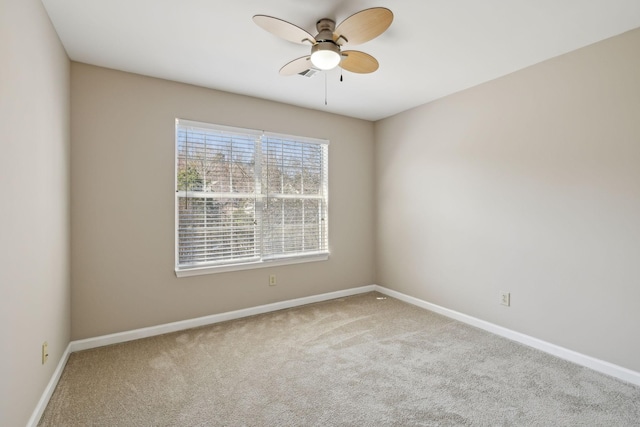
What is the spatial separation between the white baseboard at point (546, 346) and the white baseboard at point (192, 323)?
1229mm

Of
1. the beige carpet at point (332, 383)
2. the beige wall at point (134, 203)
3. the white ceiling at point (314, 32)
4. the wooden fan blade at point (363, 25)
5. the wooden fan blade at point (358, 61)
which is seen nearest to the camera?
the wooden fan blade at point (363, 25)

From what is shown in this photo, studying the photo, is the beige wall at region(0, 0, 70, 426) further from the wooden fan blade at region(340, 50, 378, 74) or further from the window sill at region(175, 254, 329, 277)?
the wooden fan blade at region(340, 50, 378, 74)

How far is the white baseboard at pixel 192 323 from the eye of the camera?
2.73m

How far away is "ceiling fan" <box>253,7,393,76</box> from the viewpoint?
1.76 meters

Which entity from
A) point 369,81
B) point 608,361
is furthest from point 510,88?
point 608,361

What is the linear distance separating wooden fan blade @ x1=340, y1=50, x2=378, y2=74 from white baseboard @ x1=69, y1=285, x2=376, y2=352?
2.65 metres

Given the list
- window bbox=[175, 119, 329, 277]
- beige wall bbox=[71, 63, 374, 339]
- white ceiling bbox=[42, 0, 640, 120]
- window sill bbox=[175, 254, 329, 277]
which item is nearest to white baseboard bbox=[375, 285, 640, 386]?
window sill bbox=[175, 254, 329, 277]

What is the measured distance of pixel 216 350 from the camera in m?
2.69

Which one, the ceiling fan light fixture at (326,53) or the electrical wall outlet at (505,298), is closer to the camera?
the ceiling fan light fixture at (326,53)

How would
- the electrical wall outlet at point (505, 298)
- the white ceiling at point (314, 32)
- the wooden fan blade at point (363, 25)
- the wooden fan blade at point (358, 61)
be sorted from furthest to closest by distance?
the electrical wall outlet at point (505, 298) < the wooden fan blade at point (358, 61) < the white ceiling at point (314, 32) < the wooden fan blade at point (363, 25)

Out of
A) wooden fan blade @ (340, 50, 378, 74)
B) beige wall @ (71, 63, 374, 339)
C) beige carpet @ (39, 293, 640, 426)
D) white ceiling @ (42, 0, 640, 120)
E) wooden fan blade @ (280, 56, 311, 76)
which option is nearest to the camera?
beige carpet @ (39, 293, 640, 426)

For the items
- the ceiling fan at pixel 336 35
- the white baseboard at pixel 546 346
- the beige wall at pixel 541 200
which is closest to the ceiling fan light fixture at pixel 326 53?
→ the ceiling fan at pixel 336 35

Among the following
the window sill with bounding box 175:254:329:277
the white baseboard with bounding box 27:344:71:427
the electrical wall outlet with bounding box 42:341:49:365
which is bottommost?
the white baseboard with bounding box 27:344:71:427

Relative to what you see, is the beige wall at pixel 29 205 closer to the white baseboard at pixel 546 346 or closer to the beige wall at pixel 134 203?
the beige wall at pixel 134 203
